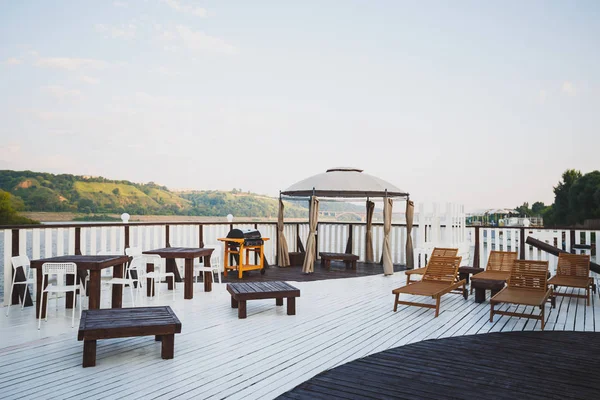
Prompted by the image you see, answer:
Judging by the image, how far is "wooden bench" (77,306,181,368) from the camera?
152 inches

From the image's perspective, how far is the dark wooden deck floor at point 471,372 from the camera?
3.31m

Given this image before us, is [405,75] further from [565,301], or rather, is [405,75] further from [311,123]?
[565,301]

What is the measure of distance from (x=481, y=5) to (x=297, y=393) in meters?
17.0

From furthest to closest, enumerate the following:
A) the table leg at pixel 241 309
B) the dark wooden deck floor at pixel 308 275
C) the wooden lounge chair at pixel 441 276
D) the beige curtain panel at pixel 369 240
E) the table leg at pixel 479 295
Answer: the beige curtain panel at pixel 369 240
the dark wooden deck floor at pixel 308 275
the table leg at pixel 479 295
the wooden lounge chair at pixel 441 276
the table leg at pixel 241 309

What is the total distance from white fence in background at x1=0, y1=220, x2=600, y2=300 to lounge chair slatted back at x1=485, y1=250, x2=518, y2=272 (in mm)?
1970

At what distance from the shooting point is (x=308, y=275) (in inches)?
388

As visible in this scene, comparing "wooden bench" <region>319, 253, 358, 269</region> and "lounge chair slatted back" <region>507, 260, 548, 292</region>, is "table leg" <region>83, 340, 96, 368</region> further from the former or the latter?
"wooden bench" <region>319, 253, 358, 269</region>

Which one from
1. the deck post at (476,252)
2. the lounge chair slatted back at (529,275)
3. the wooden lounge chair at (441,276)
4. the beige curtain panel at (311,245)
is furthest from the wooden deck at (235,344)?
the deck post at (476,252)

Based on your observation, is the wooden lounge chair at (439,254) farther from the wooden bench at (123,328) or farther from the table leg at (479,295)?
the wooden bench at (123,328)

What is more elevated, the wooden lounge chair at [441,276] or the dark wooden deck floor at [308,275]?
the wooden lounge chair at [441,276]

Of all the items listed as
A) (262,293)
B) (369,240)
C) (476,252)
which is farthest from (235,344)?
(369,240)

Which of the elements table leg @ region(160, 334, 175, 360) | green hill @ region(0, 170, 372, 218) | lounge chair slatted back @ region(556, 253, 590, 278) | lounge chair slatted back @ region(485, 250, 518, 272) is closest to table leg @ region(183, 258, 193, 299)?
table leg @ region(160, 334, 175, 360)

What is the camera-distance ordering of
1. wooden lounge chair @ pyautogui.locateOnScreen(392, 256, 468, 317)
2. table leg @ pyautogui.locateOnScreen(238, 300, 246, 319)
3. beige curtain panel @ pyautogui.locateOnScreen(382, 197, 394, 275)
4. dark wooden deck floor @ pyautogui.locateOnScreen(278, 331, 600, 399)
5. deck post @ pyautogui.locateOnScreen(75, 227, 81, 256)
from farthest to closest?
beige curtain panel @ pyautogui.locateOnScreen(382, 197, 394, 275) → deck post @ pyautogui.locateOnScreen(75, 227, 81, 256) → wooden lounge chair @ pyautogui.locateOnScreen(392, 256, 468, 317) → table leg @ pyautogui.locateOnScreen(238, 300, 246, 319) → dark wooden deck floor @ pyautogui.locateOnScreen(278, 331, 600, 399)

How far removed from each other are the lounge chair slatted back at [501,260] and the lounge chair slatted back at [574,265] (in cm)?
76
